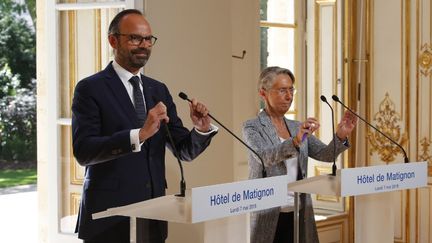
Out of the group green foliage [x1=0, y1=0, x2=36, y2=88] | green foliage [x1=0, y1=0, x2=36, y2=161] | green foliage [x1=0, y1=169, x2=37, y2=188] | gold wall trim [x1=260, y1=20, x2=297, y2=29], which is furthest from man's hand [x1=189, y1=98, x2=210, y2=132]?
green foliage [x1=0, y1=0, x2=36, y2=88]

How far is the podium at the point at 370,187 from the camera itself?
2.83 metres

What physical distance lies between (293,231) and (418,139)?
2.24m

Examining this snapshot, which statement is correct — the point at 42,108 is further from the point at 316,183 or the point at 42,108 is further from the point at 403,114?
the point at 403,114

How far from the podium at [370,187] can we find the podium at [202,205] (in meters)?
0.41

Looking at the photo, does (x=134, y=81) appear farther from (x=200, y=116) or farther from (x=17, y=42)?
(x=17, y=42)

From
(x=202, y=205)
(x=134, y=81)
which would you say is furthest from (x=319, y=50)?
(x=202, y=205)

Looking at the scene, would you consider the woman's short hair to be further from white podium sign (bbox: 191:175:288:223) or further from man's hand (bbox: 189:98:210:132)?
white podium sign (bbox: 191:175:288:223)

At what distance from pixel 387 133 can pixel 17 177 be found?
8576 millimetres

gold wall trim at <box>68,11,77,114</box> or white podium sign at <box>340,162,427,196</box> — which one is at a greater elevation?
gold wall trim at <box>68,11,77,114</box>

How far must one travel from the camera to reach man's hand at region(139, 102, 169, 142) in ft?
8.04

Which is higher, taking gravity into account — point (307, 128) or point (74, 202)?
point (307, 128)

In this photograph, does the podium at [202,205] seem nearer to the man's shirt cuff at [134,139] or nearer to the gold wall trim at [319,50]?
the man's shirt cuff at [134,139]

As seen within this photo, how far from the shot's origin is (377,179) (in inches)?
113

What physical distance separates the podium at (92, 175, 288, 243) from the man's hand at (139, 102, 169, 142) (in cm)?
26
